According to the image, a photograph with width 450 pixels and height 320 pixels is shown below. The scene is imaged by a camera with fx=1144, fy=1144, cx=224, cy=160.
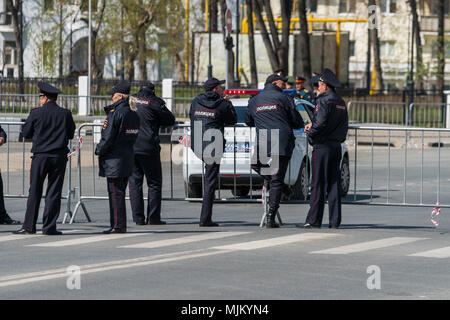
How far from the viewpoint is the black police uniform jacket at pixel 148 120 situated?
14.3 m

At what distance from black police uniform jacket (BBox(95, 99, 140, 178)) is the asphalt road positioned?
781 millimetres

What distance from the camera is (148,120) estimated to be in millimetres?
14344

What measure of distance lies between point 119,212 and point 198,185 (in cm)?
386

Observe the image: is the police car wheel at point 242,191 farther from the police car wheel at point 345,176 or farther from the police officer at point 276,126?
the police officer at point 276,126

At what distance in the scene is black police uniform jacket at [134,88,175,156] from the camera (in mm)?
14320

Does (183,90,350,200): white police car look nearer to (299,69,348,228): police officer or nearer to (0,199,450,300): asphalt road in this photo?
(0,199,450,300): asphalt road

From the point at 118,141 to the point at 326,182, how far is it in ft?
8.45

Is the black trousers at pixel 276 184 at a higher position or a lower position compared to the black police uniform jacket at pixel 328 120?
lower

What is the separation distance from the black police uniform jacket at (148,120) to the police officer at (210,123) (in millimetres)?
432

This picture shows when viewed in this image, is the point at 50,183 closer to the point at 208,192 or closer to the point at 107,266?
the point at 208,192

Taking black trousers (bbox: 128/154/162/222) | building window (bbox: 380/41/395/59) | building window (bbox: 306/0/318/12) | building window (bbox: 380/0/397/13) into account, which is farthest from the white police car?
building window (bbox: 380/0/397/13)

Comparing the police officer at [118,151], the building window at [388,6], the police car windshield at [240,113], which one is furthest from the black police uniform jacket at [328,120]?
the building window at [388,6]

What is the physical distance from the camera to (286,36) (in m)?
43.8

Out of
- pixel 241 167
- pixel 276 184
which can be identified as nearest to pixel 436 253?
pixel 276 184
